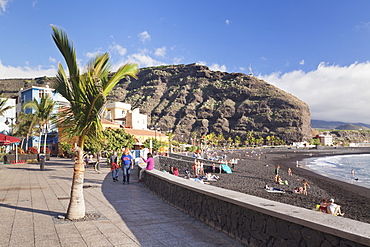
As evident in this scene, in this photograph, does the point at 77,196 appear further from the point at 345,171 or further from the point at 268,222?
the point at 345,171

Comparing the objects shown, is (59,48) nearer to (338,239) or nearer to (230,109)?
(338,239)

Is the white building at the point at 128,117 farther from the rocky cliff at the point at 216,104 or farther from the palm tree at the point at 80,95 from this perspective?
the rocky cliff at the point at 216,104

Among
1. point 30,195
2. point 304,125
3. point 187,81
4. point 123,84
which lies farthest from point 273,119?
point 30,195

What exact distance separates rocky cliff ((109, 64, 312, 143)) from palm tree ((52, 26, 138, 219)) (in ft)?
433

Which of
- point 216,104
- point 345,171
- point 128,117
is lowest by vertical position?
point 345,171

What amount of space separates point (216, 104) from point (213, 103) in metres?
1.83

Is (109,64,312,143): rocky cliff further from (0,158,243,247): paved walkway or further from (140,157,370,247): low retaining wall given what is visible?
(140,157,370,247): low retaining wall

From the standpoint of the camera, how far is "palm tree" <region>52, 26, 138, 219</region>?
5.62m

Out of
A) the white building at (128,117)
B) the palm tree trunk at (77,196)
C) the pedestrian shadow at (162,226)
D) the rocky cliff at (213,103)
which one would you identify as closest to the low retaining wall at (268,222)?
the pedestrian shadow at (162,226)

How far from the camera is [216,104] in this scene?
6171 inches

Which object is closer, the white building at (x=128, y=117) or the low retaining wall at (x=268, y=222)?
the low retaining wall at (x=268, y=222)

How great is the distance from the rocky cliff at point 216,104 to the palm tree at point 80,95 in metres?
132

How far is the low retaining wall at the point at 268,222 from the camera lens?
2793mm

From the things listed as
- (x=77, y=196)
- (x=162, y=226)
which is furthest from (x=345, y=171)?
(x=77, y=196)
